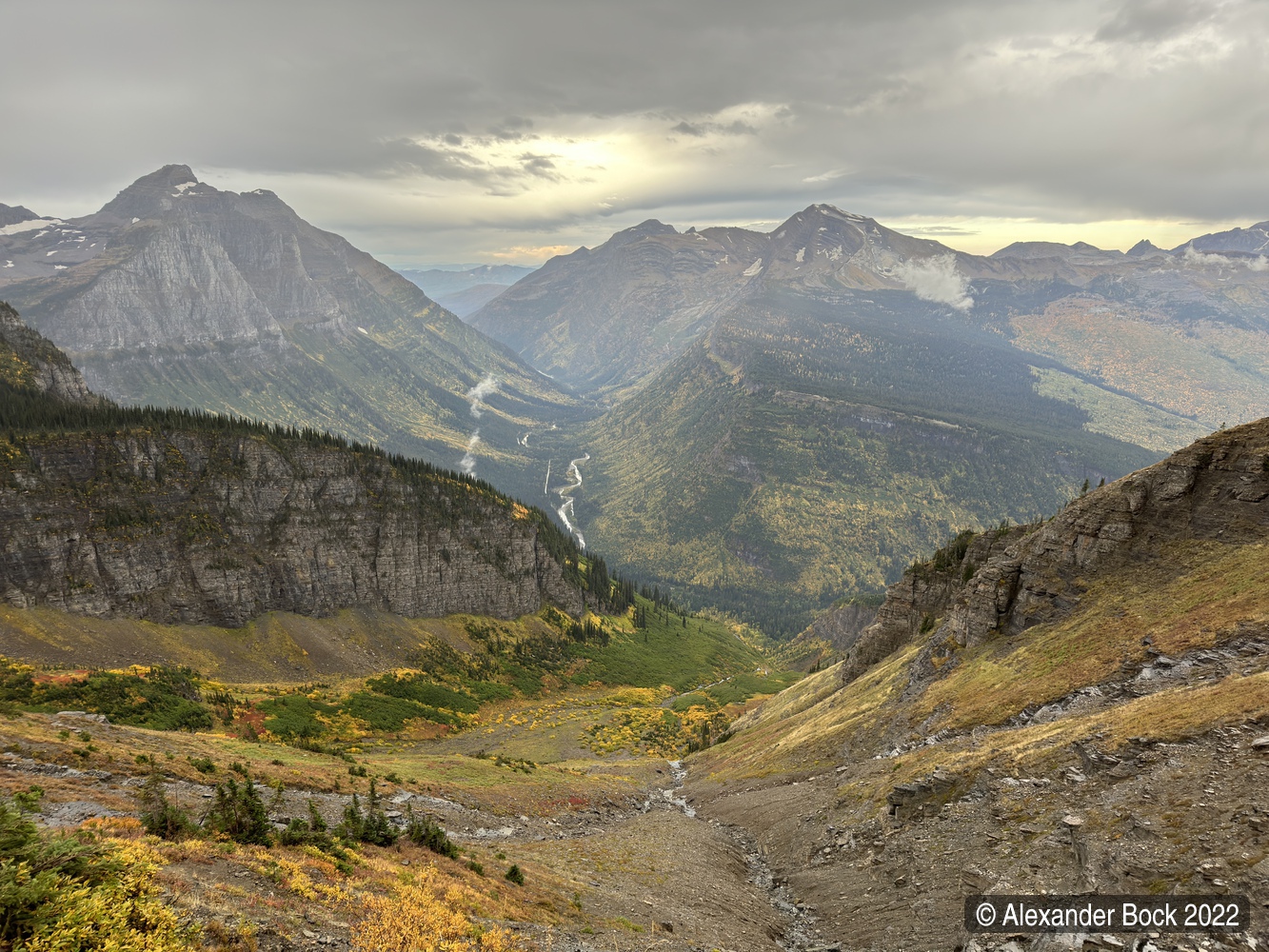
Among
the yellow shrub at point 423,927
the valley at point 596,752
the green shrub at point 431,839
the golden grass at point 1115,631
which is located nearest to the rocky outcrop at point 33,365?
the valley at point 596,752

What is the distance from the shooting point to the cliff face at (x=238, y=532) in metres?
96.2

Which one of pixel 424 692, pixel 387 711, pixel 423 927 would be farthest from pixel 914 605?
pixel 424 692

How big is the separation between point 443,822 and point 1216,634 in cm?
5275

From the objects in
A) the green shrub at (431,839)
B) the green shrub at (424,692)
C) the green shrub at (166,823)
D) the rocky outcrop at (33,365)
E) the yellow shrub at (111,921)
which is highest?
the rocky outcrop at (33,365)

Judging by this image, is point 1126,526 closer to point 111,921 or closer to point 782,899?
point 782,899

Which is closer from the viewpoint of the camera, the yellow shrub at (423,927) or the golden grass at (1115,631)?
the yellow shrub at (423,927)

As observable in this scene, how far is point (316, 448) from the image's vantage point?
452ft

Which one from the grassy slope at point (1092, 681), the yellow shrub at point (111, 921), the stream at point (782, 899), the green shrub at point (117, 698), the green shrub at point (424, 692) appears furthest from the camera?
the green shrub at point (424, 692)

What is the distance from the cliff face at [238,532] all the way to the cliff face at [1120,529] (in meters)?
121

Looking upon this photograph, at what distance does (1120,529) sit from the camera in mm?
47812

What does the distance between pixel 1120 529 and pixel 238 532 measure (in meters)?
143

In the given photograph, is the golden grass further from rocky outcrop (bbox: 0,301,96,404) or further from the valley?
rocky outcrop (bbox: 0,301,96,404)
